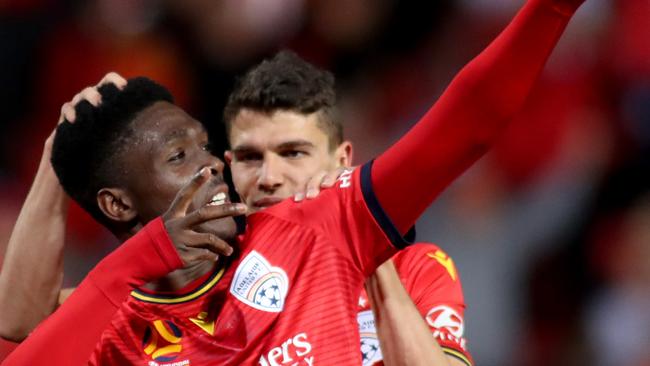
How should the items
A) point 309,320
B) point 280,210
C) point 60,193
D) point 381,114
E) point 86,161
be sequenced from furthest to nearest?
point 381,114 < point 60,193 < point 86,161 < point 280,210 < point 309,320

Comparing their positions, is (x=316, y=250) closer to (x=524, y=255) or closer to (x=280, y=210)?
(x=280, y=210)

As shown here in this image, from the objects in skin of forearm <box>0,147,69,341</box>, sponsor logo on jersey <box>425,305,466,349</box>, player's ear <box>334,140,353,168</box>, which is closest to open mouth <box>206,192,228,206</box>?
skin of forearm <box>0,147,69,341</box>

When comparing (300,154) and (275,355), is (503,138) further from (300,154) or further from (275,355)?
(275,355)

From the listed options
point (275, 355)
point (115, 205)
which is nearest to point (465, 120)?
point (275, 355)

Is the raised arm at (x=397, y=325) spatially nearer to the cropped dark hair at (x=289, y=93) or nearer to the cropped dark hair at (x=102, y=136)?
the cropped dark hair at (x=102, y=136)

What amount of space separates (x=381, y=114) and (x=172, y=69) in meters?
1.16

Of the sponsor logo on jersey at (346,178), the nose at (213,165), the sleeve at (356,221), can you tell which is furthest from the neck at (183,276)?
the sponsor logo on jersey at (346,178)

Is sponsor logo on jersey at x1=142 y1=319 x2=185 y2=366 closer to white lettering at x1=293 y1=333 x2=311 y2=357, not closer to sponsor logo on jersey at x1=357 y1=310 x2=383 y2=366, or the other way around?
white lettering at x1=293 y1=333 x2=311 y2=357

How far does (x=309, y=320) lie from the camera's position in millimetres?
2133

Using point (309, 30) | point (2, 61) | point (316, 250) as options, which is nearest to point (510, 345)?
point (309, 30)

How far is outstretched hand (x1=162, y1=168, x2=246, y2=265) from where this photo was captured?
2049mm

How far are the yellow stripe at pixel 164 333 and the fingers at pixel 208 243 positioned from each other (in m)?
0.31

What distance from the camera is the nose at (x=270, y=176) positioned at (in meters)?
3.08

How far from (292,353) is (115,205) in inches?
27.4
